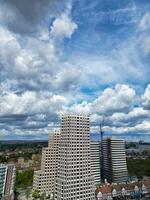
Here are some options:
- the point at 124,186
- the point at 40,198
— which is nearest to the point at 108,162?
the point at 124,186

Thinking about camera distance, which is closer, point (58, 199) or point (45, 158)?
point (58, 199)

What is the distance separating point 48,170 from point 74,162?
113 ft

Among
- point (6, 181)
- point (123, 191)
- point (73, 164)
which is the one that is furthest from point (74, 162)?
point (123, 191)

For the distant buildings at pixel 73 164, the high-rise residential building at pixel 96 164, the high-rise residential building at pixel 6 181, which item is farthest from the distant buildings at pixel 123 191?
the high-rise residential building at pixel 6 181

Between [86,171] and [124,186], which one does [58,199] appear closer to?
[86,171]

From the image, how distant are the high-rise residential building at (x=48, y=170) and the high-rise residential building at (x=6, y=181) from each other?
21059mm

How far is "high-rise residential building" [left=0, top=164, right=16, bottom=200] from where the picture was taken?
417 feet

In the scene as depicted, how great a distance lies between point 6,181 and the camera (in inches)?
5172

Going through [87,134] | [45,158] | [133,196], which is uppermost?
[87,134]

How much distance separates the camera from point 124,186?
15788cm

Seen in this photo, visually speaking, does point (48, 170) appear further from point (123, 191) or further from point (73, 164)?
point (123, 191)

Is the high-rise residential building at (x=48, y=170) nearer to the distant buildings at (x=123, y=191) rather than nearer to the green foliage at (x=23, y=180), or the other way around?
the green foliage at (x=23, y=180)

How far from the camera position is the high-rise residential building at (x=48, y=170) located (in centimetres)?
15400

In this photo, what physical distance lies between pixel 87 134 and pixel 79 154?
41.8 ft
